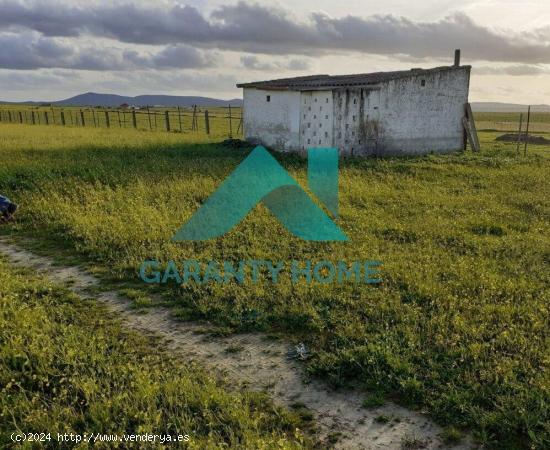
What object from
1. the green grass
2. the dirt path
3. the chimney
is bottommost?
the dirt path

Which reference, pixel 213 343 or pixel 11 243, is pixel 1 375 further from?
pixel 11 243

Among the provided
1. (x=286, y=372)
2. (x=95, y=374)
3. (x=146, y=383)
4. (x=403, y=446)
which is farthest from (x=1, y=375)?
(x=403, y=446)

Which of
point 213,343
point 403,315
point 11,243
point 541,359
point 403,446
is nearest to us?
point 403,446

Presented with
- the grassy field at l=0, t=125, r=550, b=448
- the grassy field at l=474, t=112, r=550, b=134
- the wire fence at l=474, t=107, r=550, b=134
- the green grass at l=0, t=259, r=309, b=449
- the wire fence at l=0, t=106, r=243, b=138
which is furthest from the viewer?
the grassy field at l=474, t=112, r=550, b=134

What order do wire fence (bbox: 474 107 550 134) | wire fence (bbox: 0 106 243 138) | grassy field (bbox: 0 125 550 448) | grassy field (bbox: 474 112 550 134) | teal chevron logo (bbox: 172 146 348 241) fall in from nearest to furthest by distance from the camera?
grassy field (bbox: 0 125 550 448) → teal chevron logo (bbox: 172 146 348 241) → wire fence (bbox: 0 106 243 138) → wire fence (bbox: 474 107 550 134) → grassy field (bbox: 474 112 550 134)

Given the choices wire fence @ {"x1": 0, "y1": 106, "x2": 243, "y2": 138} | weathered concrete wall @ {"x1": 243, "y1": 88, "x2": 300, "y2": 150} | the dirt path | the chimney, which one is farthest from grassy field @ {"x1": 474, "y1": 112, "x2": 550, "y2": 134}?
the dirt path

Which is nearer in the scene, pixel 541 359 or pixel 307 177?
pixel 541 359

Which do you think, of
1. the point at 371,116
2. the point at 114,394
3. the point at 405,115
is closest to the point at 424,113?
the point at 405,115

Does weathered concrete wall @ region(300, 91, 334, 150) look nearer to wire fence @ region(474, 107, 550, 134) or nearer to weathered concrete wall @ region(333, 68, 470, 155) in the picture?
weathered concrete wall @ region(333, 68, 470, 155)

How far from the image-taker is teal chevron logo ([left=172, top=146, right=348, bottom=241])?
27.9ft

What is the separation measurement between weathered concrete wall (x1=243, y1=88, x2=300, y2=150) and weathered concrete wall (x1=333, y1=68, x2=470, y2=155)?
5.75 ft

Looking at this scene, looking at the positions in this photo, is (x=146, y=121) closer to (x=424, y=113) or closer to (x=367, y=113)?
(x=424, y=113)

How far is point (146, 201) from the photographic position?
10.2 m

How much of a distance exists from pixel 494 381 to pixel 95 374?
3.39 meters
